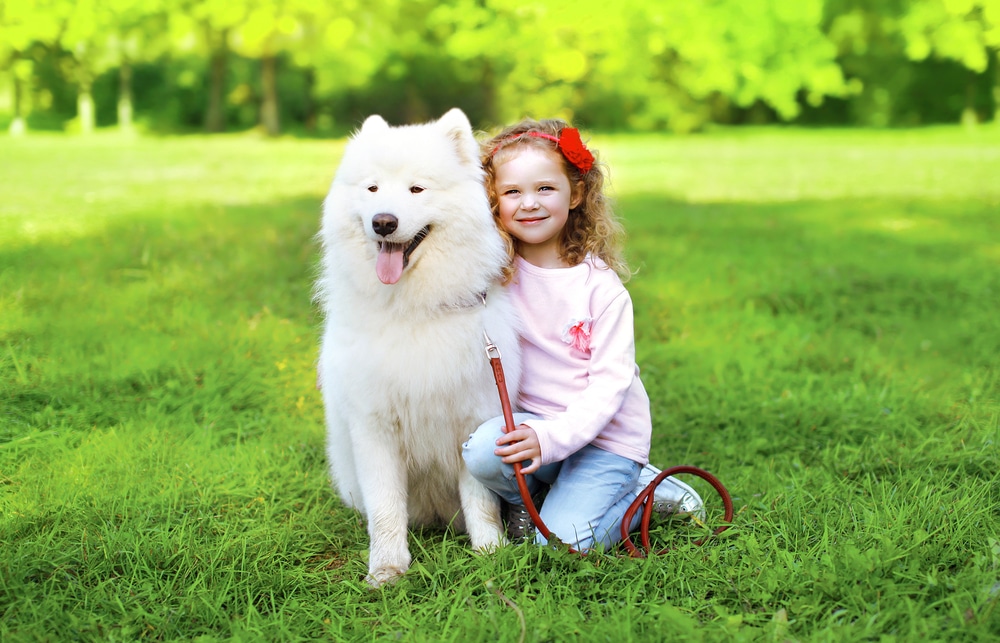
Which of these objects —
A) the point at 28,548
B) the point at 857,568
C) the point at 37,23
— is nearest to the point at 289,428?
the point at 28,548

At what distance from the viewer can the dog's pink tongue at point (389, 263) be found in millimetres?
2615

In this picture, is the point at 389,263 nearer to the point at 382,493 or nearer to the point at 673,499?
the point at 382,493

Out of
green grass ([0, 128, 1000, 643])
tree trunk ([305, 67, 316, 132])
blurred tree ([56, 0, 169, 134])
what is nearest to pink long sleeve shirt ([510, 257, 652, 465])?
green grass ([0, 128, 1000, 643])

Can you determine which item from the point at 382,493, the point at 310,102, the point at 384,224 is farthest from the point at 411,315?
the point at 310,102

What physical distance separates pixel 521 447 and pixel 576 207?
93 centimetres

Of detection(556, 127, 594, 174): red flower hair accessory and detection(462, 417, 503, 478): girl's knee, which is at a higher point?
detection(556, 127, 594, 174): red flower hair accessory

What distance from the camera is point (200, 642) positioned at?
2236 millimetres

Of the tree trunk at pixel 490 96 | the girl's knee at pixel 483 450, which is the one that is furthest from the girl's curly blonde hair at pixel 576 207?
the tree trunk at pixel 490 96

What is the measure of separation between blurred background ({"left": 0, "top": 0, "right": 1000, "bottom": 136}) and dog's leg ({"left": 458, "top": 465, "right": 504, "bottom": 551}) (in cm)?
281

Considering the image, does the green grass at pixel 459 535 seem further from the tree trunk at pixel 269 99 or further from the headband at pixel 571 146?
the tree trunk at pixel 269 99

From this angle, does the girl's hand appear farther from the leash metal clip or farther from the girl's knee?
the leash metal clip

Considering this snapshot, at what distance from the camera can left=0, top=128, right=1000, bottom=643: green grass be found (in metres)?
2.38

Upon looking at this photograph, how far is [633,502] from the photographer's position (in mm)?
2885

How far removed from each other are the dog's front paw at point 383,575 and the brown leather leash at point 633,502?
47 centimetres
